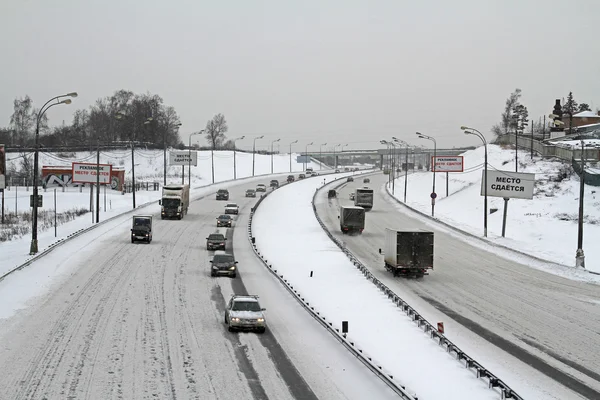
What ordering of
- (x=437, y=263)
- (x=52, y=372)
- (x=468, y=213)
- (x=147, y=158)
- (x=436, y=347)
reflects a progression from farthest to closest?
(x=147, y=158) → (x=468, y=213) → (x=437, y=263) → (x=436, y=347) → (x=52, y=372)

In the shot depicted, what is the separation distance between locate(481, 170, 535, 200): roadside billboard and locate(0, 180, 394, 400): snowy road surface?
34180 millimetres

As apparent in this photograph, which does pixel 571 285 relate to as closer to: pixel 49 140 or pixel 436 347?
pixel 436 347

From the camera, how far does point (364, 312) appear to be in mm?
31172

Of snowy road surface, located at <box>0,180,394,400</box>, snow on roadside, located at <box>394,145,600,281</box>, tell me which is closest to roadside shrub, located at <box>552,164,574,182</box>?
snow on roadside, located at <box>394,145,600,281</box>

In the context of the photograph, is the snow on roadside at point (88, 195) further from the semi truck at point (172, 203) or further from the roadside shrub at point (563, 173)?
the roadside shrub at point (563, 173)

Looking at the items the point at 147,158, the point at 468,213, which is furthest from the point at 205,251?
the point at 147,158

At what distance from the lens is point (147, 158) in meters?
174

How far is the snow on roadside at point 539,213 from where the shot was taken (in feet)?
186

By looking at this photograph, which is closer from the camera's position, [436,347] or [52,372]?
[52,372]

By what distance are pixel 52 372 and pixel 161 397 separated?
437 centimetres

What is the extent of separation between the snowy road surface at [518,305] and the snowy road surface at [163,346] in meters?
7.03

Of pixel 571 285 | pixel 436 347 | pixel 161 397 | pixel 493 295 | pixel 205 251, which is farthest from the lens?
pixel 205 251

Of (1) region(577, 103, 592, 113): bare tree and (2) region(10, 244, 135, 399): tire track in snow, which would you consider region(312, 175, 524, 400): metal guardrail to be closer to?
(2) region(10, 244, 135, 399): tire track in snow

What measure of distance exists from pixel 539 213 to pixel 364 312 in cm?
4956
